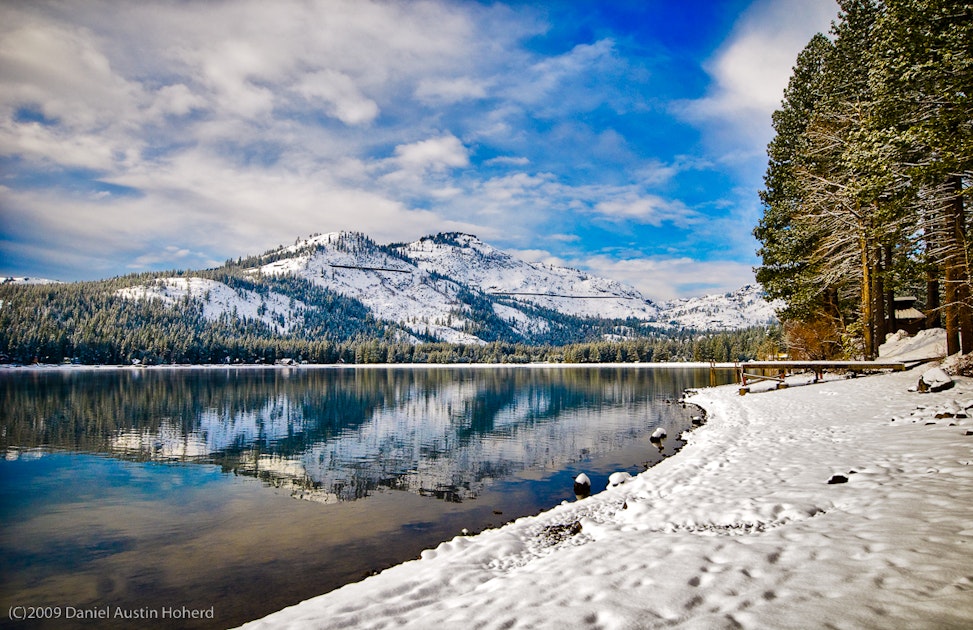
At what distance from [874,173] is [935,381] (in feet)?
27.5

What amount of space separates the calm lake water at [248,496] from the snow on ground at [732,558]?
3.87m

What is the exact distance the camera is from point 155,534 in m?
14.0

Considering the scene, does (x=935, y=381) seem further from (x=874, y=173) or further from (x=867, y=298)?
(x=867, y=298)

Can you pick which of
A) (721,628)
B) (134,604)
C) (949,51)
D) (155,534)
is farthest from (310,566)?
(949,51)

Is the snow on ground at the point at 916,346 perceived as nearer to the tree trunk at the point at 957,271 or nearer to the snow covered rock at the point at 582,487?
the tree trunk at the point at 957,271

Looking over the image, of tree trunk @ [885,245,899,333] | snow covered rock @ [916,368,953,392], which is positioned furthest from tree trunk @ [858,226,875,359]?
snow covered rock @ [916,368,953,392]

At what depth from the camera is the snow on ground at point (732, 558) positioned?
192 inches

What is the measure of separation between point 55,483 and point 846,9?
47.0 metres

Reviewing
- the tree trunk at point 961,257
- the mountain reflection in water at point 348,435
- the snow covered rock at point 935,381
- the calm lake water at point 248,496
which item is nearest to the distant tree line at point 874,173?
the tree trunk at point 961,257

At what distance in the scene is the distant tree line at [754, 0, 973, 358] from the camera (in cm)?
1608

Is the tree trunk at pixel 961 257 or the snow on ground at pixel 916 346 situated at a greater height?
the tree trunk at pixel 961 257

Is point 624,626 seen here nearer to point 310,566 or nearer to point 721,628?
point 721,628

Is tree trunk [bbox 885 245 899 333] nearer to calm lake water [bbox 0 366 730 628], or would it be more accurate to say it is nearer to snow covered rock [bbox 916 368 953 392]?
snow covered rock [bbox 916 368 953 392]

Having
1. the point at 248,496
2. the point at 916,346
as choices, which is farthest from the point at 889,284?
the point at 248,496
